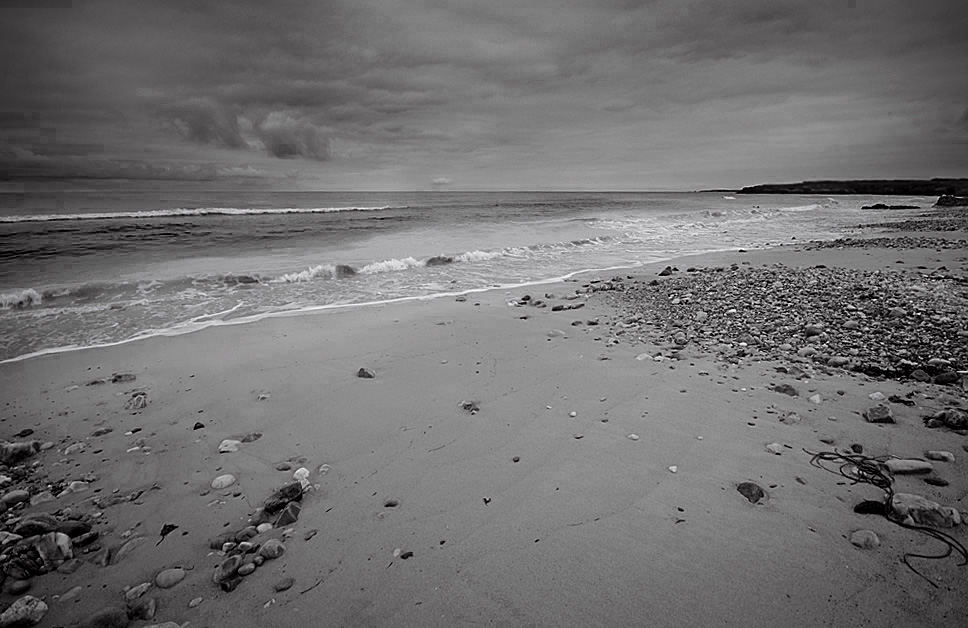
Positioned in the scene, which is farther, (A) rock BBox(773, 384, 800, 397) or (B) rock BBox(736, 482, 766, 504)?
(A) rock BBox(773, 384, 800, 397)

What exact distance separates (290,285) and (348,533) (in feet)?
31.3

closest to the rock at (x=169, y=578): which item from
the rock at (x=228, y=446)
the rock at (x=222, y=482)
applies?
the rock at (x=222, y=482)

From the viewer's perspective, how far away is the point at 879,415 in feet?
11.6

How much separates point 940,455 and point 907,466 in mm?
338

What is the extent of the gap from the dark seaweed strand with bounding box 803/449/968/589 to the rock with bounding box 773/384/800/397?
3.42 ft

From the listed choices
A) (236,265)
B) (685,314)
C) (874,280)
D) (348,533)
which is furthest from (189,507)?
(236,265)

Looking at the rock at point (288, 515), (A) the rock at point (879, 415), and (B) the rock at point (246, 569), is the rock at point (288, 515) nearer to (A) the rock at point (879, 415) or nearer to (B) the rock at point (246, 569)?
(B) the rock at point (246, 569)

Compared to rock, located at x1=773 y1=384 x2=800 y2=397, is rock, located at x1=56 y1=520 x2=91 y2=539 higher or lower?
lower

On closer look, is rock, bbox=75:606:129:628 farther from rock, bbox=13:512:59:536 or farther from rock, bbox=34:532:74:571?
rock, bbox=13:512:59:536

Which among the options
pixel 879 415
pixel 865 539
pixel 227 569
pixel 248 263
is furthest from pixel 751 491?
pixel 248 263

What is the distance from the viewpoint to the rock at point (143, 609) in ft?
7.41

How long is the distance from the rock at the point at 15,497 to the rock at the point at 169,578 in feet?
5.48

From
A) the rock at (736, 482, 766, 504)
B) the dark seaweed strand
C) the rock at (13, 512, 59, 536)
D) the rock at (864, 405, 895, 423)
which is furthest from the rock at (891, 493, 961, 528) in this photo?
the rock at (13, 512, 59, 536)

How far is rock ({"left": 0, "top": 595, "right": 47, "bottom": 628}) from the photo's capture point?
2189 mm
